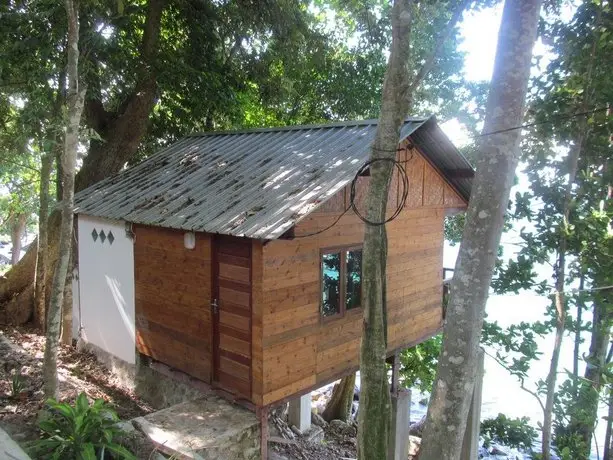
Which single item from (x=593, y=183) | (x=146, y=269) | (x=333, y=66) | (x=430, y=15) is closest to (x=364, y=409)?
(x=146, y=269)

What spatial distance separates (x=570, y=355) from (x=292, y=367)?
2045 centimetres

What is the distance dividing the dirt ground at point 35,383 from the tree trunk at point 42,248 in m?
0.51

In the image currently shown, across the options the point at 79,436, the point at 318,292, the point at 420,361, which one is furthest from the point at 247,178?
the point at 420,361

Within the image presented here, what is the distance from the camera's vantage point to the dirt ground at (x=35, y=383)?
6129 millimetres

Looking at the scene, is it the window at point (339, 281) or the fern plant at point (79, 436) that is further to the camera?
the window at point (339, 281)

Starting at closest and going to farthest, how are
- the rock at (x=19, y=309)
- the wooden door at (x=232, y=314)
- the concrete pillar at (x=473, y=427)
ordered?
the wooden door at (x=232, y=314), the concrete pillar at (x=473, y=427), the rock at (x=19, y=309)

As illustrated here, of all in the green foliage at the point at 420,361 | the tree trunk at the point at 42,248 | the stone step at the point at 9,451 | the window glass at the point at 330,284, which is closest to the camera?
the stone step at the point at 9,451

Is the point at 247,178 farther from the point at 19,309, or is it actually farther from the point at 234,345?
the point at 19,309

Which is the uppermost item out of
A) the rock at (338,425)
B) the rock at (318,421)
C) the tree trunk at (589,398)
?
the tree trunk at (589,398)

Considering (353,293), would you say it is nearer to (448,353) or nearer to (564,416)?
(448,353)

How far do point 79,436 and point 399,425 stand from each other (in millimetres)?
6459

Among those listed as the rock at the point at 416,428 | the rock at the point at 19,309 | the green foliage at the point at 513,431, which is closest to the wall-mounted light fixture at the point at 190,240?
the rock at the point at 19,309

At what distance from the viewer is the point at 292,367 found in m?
6.46

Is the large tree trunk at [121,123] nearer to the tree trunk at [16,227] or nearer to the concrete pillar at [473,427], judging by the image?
the concrete pillar at [473,427]
